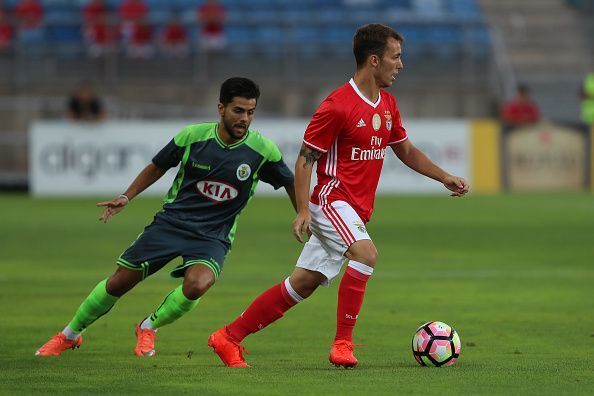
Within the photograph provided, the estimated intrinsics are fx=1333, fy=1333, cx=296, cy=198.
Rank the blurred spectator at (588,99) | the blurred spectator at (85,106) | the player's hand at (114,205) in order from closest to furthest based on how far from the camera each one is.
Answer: the player's hand at (114,205) → the blurred spectator at (85,106) → the blurred spectator at (588,99)

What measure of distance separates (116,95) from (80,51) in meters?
1.27

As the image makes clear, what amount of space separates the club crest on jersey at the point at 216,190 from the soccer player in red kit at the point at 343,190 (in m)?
0.60

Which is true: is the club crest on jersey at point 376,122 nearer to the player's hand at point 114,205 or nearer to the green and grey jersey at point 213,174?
the green and grey jersey at point 213,174

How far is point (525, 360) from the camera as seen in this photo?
768 cm

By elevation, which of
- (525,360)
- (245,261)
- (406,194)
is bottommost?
(406,194)

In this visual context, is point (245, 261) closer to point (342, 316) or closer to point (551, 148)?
point (342, 316)

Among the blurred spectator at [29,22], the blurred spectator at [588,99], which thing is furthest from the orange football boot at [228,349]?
the blurred spectator at [588,99]

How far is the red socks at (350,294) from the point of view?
24.3 ft

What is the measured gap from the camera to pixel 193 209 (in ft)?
26.6

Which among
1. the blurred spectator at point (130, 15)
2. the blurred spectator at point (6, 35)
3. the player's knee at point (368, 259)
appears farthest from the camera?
the blurred spectator at point (130, 15)

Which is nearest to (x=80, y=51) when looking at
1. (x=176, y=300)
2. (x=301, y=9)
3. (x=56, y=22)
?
(x=56, y=22)

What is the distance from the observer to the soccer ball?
24.3 feet

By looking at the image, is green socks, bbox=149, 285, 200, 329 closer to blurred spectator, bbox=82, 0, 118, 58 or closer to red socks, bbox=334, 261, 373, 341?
red socks, bbox=334, 261, 373, 341

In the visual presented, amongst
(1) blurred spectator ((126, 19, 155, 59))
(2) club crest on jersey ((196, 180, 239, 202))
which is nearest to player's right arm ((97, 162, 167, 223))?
(2) club crest on jersey ((196, 180, 239, 202))
